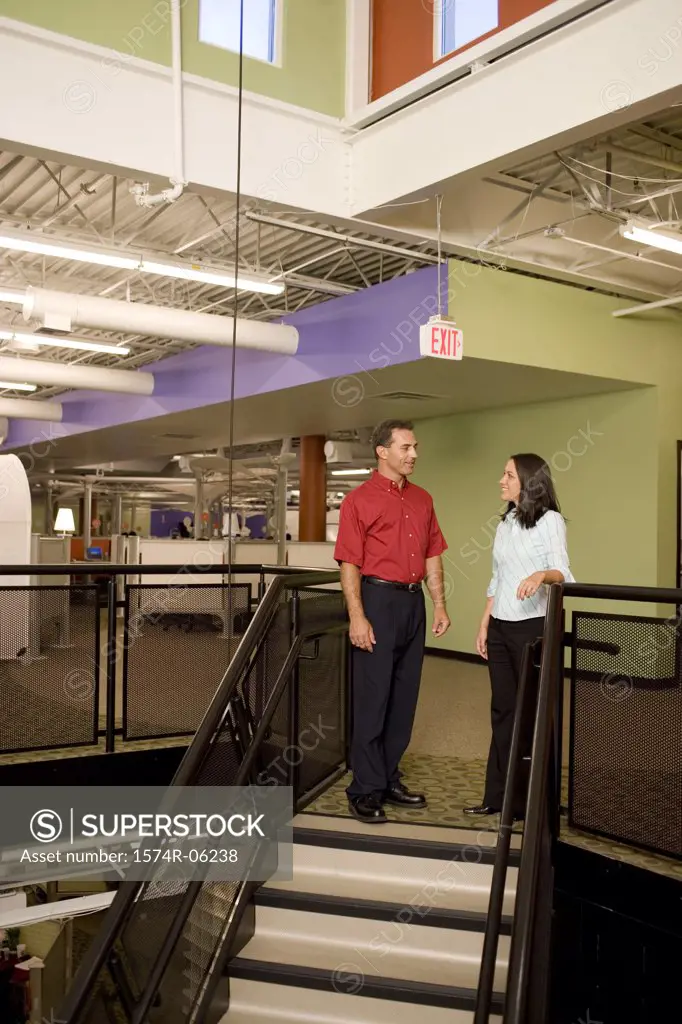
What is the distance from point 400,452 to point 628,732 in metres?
1.55

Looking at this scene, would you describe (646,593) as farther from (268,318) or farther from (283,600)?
(268,318)

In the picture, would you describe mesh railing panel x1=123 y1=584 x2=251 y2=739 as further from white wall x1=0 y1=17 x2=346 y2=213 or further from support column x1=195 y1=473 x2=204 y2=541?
support column x1=195 y1=473 x2=204 y2=541

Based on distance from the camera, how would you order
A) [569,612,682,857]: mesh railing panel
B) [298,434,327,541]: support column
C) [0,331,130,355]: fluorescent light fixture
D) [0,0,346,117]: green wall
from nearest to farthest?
[569,612,682,857]: mesh railing panel, [0,0,346,117]: green wall, [0,331,130,355]: fluorescent light fixture, [298,434,327,541]: support column

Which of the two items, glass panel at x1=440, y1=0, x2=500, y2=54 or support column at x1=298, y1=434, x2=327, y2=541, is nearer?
glass panel at x1=440, y1=0, x2=500, y2=54

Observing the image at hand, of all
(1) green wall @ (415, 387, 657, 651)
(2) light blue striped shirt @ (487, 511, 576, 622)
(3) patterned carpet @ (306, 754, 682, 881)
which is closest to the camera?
(3) patterned carpet @ (306, 754, 682, 881)

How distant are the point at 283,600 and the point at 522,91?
2824mm

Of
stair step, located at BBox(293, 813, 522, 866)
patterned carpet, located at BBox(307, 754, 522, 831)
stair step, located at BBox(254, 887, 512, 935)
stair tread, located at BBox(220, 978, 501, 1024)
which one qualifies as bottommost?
stair tread, located at BBox(220, 978, 501, 1024)

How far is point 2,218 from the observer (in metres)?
7.65

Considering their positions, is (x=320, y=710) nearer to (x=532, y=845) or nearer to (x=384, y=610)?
(x=384, y=610)

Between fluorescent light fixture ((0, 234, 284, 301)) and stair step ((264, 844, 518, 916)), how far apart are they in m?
3.82

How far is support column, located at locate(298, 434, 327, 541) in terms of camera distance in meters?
13.1

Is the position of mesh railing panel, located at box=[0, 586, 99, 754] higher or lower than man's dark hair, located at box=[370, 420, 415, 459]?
lower

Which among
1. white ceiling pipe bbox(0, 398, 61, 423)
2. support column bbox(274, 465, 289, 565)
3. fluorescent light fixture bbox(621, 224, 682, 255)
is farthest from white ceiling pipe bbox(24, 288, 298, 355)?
support column bbox(274, 465, 289, 565)

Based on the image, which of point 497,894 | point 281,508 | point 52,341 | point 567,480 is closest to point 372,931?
point 497,894
